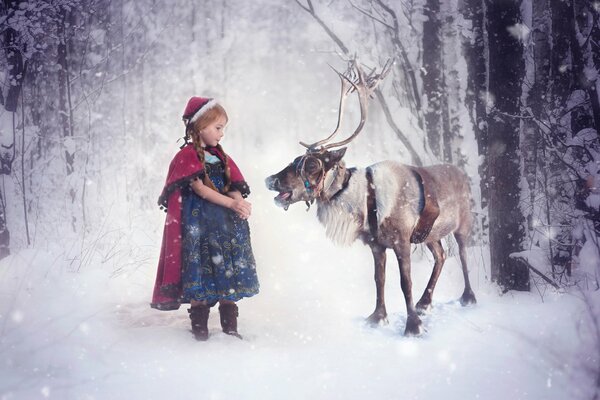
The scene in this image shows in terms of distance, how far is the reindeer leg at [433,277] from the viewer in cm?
227

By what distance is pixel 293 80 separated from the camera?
378 centimetres

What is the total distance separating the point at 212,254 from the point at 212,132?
50 centimetres

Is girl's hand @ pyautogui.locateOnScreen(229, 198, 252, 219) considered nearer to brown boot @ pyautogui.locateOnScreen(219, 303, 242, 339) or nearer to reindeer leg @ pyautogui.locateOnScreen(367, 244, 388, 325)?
brown boot @ pyautogui.locateOnScreen(219, 303, 242, 339)

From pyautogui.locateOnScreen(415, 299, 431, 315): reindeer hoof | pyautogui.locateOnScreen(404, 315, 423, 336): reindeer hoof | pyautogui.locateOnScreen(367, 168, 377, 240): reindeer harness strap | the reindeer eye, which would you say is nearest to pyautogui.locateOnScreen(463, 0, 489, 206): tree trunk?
pyautogui.locateOnScreen(415, 299, 431, 315): reindeer hoof

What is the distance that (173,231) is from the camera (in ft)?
6.33

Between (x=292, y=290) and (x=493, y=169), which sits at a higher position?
(x=493, y=169)

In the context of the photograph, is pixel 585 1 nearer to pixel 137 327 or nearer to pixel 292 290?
pixel 292 290

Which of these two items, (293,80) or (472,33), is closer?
(472,33)

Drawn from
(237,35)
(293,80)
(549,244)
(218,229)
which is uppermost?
(237,35)

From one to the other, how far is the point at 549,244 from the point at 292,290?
133cm

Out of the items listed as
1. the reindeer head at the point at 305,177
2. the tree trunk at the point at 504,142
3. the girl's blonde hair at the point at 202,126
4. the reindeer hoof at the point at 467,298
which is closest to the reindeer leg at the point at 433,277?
the reindeer hoof at the point at 467,298

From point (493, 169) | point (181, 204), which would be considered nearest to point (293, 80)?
point (493, 169)

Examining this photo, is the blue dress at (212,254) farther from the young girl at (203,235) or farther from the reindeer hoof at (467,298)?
the reindeer hoof at (467,298)

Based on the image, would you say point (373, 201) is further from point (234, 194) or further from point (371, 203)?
point (234, 194)
